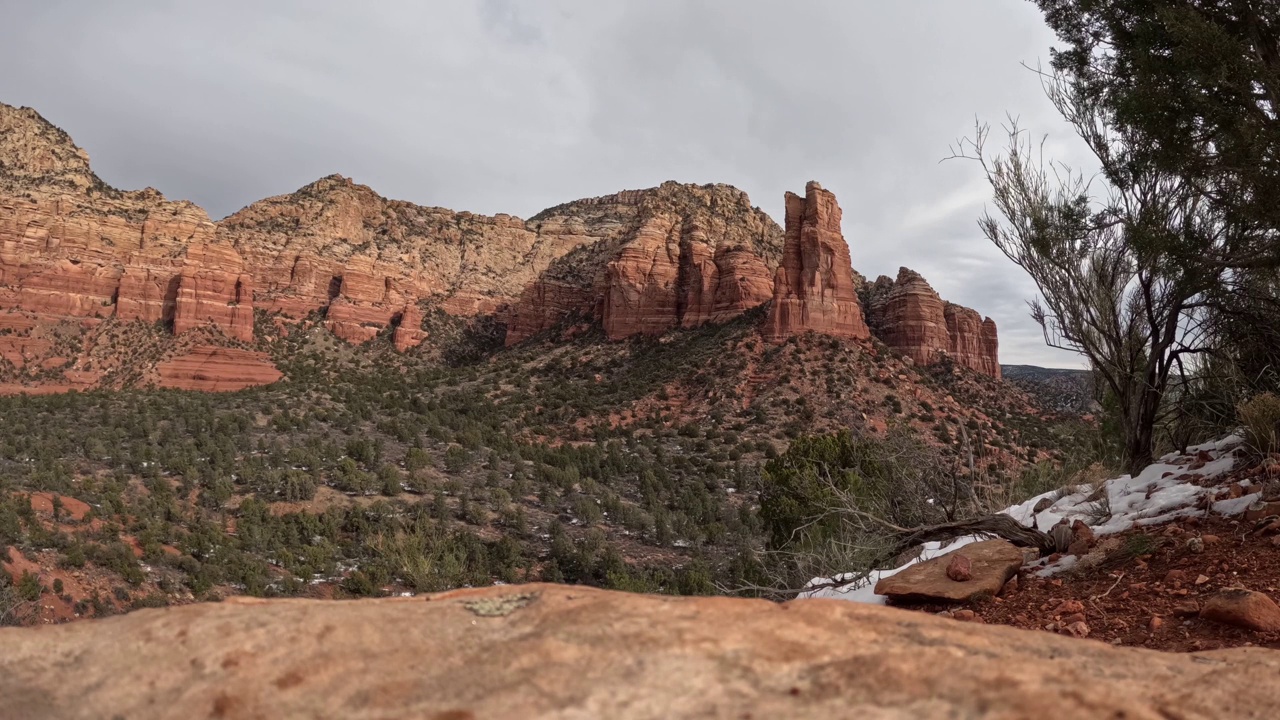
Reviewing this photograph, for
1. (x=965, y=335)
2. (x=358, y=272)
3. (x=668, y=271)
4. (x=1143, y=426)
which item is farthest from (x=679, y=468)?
(x=358, y=272)

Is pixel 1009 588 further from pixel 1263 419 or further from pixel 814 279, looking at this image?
pixel 814 279

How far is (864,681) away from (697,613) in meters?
0.51

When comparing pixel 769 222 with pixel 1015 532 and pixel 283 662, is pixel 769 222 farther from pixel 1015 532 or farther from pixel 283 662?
pixel 283 662

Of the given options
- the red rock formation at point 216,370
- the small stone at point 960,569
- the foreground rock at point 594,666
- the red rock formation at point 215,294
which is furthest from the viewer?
the red rock formation at point 215,294

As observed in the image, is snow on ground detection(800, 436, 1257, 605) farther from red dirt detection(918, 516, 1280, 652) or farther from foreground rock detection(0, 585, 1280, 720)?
foreground rock detection(0, 585, 1280, 720)

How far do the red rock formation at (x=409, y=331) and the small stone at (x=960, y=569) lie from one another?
69.4m

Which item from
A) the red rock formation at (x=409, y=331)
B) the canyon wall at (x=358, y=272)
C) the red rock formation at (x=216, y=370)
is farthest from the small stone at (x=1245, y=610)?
the red rock formation at (x=409, y=331)

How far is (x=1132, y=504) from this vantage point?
6.02 m

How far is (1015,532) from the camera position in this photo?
19.4 feet

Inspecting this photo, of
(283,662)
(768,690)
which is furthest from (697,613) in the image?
(283,662)

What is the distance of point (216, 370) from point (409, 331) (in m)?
19.4

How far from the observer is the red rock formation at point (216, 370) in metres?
53.0

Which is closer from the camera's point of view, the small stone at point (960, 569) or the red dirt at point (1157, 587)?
the red dirt at point (1157, 587)

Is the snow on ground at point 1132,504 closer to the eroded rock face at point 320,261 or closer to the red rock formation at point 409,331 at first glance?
the eroded rock face at point 320,261
